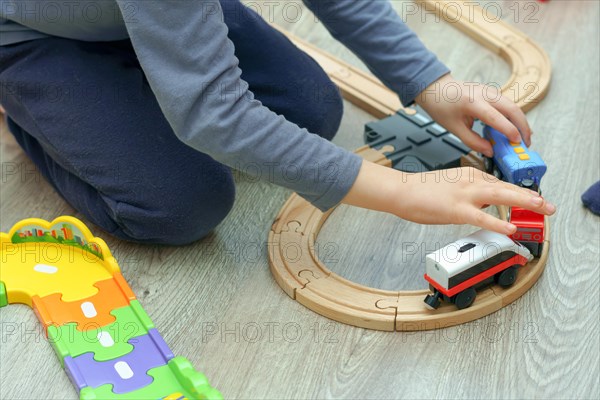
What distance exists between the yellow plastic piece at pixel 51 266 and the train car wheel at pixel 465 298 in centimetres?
43

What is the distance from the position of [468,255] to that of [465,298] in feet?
0.21

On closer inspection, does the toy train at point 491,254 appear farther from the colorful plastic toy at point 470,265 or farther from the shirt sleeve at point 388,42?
the shirt sleeve at point 388,42

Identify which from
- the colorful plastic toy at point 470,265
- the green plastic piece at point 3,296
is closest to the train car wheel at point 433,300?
the colorful plastic toy at point 470,265

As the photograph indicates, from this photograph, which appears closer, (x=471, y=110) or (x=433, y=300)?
(x=433, y=300)

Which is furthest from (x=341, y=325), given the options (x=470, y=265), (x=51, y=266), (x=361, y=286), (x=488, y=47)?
(x=488, y=47)

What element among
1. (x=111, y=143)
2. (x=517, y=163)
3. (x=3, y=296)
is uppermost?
(x=517, y=163)

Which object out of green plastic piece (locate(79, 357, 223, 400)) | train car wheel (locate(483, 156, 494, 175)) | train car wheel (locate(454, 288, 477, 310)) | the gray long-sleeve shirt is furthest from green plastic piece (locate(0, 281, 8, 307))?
train car wheel (locate(483, 156, 494, 175))

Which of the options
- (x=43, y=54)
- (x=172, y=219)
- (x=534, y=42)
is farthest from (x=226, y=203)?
(x=534, y=42)

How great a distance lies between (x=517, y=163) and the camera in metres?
1.06

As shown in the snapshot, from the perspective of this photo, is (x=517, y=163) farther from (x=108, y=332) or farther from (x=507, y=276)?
(x=108, y=332)

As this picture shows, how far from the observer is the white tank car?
→ 958 millimetres

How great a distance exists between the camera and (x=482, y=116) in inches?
43.9

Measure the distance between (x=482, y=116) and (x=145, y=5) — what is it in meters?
0.48

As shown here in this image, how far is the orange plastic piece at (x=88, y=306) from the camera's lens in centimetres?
103
